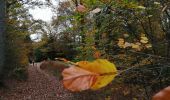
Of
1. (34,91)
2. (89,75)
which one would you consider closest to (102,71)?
(89,75)

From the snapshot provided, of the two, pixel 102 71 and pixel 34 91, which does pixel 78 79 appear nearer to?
pixel 102 71

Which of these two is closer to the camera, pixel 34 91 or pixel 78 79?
pixel 78 79

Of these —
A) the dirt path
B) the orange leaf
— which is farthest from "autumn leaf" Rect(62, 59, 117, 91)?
the dirt path

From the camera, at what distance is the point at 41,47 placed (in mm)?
34344

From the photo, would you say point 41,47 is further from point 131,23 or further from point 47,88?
point 131,23

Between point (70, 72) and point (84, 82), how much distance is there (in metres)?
0.05

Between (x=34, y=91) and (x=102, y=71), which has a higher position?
(x=102, y=71)

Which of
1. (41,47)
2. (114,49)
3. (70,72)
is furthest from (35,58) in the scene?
(70,72)

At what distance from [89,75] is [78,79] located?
36 mm

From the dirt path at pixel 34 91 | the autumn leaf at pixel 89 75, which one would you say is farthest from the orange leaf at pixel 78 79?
the dirt path at pixel 34 91

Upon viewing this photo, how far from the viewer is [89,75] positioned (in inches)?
41.6

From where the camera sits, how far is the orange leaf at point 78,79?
102 cm

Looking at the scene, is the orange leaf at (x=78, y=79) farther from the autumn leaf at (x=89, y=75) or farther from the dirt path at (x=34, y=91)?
the dirt path at (x=34, y=91)

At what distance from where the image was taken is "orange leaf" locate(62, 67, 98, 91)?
40.3 inches
